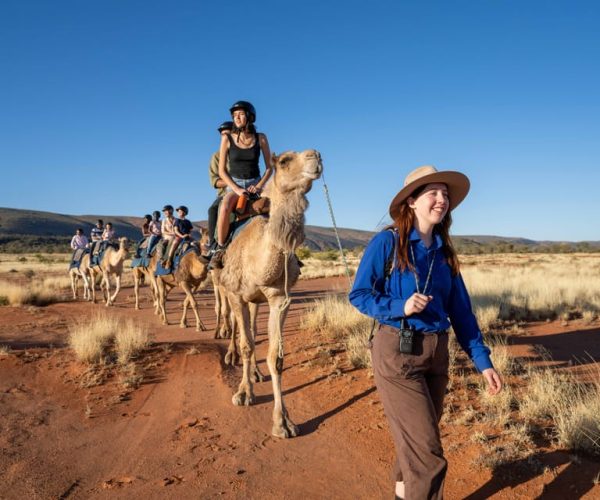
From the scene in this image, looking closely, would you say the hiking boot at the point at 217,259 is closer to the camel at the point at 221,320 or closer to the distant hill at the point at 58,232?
the camel at the point at 221,320

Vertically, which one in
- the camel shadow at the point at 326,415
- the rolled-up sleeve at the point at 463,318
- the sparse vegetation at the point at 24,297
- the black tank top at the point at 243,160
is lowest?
the sparse vegetation at the point at 24,297

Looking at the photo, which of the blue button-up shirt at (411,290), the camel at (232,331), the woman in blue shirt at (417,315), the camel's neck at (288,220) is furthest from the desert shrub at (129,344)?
the blue button-up shirt at (411,290)

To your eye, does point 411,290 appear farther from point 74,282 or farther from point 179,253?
point 74,282

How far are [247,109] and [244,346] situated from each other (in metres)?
3.10

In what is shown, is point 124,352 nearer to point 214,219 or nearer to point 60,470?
point 214,219

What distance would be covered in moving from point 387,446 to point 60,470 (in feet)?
10.8

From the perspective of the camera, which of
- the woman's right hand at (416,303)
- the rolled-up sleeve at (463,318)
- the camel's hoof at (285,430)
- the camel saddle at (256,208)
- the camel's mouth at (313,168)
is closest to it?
the woman's right hand at (416,303)

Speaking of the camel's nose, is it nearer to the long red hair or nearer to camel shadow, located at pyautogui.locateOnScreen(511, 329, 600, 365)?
the long red hair

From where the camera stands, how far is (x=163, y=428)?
5398 millimetres

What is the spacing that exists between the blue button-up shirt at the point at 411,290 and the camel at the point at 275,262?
184 cm

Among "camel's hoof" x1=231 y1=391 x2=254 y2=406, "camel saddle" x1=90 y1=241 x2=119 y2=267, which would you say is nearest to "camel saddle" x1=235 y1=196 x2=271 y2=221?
"camel's hoof" x1=231 y1=391 x2=254 y2=406

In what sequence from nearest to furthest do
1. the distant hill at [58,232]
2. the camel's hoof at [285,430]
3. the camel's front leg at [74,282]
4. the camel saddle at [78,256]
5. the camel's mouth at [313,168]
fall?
the camel's mouth at [313,168]
the camel's hoof at [285,430]
the camel saddle at [78,256]
the camel's front leg at [74,282]
the distant hill at [58,232]

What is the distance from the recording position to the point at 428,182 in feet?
9.99

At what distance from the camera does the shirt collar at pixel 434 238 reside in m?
3.00
